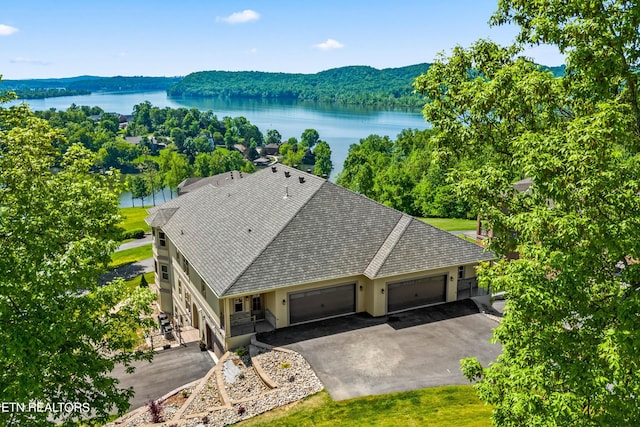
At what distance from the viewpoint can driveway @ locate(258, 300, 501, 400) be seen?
65.7ft

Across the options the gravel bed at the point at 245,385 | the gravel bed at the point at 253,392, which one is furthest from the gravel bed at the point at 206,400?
the gravel bed at the point at 245,385

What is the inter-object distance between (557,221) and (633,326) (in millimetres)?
2274

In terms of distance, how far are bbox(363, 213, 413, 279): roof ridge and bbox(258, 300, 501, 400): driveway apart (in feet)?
8.91

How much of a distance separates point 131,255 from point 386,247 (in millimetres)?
38641

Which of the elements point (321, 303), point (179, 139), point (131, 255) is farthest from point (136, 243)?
point (179, 139)

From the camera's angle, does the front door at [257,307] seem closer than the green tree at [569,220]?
No

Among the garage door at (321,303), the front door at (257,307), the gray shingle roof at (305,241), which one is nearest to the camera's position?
the gray shingle roof at (305,241)

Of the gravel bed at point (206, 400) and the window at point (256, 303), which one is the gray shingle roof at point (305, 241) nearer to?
the window at point (256, 303)

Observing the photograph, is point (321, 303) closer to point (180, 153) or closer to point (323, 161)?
point (323, 161)

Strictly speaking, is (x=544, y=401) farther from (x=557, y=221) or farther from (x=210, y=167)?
(x=210, y=167)

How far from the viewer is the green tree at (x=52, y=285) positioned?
958 cm

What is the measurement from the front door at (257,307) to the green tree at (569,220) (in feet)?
51.6

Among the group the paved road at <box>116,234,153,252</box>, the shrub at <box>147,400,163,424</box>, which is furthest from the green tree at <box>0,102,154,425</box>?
the paved road at <box>116,234,153,252</box>

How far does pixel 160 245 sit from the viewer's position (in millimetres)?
35844
